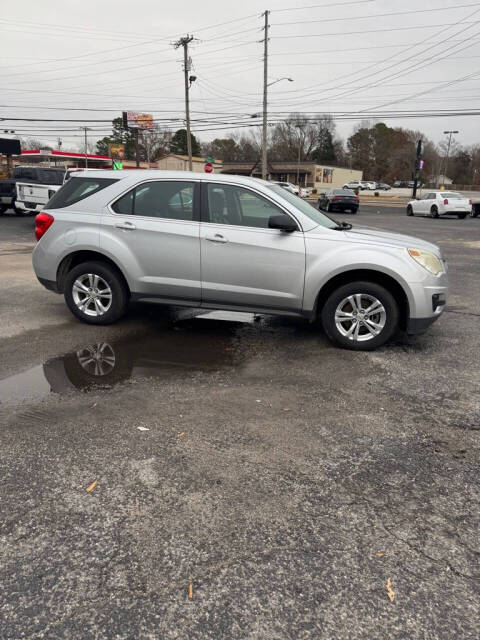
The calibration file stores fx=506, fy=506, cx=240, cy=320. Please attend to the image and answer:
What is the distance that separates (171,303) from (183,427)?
2416 mm

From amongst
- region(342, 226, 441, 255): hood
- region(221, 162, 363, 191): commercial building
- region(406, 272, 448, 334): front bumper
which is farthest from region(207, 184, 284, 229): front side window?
region(221, 162, 363, 191): commercial building

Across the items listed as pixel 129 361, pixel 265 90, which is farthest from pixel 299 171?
pixel 129 361

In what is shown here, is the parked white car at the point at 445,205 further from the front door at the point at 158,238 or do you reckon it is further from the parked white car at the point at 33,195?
the front door at the point at 158,238

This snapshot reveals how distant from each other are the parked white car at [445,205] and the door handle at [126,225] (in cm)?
2704

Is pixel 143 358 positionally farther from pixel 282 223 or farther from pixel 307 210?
pixel 307 210

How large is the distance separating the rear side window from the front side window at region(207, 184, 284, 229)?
4.25 feet

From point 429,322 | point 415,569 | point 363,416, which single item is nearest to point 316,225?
point 429,322

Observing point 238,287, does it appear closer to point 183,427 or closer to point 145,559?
point 183,427

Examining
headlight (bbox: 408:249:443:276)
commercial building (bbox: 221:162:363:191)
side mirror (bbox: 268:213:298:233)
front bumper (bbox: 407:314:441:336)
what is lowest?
front bumper (bbox: 407:314:441:336)

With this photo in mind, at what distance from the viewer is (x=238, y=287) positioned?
561 centimetres

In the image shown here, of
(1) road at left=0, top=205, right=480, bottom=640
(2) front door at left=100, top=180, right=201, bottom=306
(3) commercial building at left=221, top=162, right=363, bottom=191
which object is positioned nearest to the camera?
(1) road at left=0, top=205, right=480, bottom=640

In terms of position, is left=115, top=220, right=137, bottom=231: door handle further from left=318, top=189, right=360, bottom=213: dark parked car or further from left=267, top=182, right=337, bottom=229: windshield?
left=318, top=189, right=360, bottom=213: dark parked car

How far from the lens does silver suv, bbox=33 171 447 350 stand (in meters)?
5.39

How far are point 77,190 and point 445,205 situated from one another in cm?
2710
